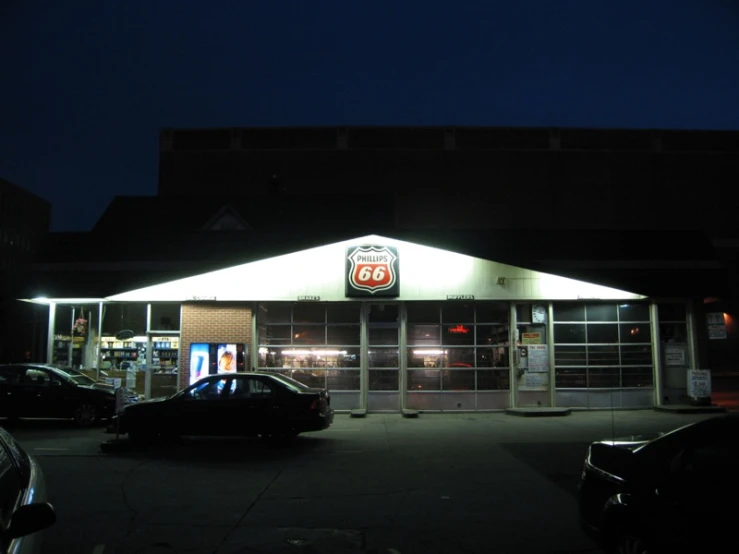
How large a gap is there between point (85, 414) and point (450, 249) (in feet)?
34.8

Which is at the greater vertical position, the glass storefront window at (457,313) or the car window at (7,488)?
the glass storefront window at (457,313)

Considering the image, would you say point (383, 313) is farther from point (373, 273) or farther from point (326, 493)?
point (326, 493)

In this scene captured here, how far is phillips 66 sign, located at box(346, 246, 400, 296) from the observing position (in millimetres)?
18906

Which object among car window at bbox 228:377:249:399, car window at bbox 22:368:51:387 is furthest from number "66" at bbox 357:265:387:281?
car window at bbox 22:368:51:387

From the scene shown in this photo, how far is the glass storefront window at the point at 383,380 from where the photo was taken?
19.7 m

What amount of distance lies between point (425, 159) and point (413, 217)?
4.10 metres

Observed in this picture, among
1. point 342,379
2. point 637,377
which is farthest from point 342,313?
point 637,377

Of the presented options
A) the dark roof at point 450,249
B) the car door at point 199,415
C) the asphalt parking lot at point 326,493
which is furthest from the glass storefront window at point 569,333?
the car door at point 199,415

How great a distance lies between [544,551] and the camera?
670 centimetres

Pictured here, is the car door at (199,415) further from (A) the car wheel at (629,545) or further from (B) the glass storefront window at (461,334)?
(A) the car wheel at (629,545)

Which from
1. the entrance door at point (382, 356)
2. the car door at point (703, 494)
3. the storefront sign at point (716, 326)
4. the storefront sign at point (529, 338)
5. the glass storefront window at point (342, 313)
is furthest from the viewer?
the glass storefront window at point (342, 313)

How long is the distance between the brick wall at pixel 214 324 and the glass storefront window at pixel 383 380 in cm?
368

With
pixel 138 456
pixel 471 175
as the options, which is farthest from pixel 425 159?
pixel 138 456

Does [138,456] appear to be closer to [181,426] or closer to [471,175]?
[181,426]
